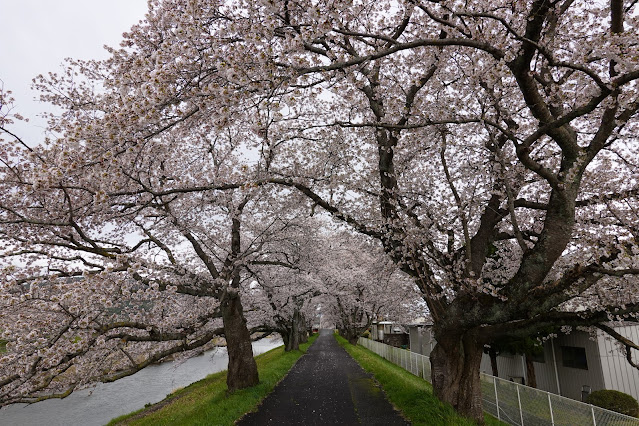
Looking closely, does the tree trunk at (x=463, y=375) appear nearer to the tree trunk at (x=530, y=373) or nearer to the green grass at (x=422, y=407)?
the green grass at (x=422, y=407)

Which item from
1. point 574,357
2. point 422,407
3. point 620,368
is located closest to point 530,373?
point 574,357

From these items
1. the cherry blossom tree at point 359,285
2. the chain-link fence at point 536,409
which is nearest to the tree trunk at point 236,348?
the cherry blossom tree at point 359,285

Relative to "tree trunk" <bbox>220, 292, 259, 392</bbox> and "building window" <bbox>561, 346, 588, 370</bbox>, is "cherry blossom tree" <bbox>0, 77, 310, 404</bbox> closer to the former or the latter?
"tree trunk" <bbox>220, 292, 259, 392</bbox>

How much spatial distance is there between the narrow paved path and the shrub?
6.80 metres

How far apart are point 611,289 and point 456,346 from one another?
3.80m

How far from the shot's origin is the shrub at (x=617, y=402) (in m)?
11.4

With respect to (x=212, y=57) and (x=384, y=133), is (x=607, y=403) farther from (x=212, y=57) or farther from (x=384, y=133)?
(x=212, y=57)

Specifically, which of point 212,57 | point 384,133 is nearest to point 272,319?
point 384,133

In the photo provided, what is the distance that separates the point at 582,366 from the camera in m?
14.1

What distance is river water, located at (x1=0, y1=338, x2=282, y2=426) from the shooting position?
1573 cm

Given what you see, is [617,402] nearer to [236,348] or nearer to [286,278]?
[236,348]

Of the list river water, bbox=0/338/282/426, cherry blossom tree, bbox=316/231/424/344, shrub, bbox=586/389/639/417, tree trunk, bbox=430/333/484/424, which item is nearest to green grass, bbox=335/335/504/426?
tree trunk, bbox=430/333/484/424

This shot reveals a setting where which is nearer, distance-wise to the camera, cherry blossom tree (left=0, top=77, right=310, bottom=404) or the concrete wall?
cherry blossom tree (left=0, top=77, right=310, bottom=404)

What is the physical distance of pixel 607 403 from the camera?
11680 millimetres
